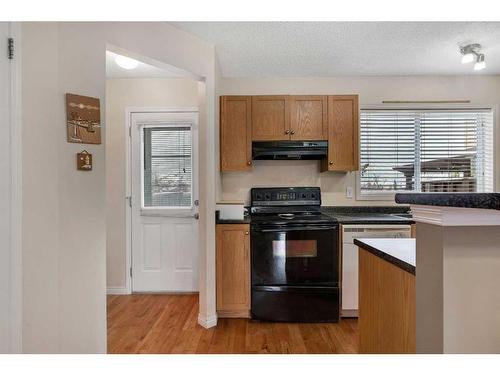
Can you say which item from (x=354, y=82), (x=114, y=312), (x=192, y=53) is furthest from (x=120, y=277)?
(x=354, y=82)

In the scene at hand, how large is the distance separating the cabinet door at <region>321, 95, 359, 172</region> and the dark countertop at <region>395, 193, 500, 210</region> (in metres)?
2.28

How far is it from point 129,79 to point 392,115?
9.85 feet

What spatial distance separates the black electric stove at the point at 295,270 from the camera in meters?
2.58

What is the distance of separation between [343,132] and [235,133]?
109 centimetres

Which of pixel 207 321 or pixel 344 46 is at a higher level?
pixel 344 46

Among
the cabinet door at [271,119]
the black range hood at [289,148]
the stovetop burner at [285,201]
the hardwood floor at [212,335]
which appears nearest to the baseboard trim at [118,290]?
the hardwood floor at [212,335]

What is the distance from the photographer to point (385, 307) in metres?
1.18

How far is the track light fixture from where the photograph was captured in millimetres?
2496

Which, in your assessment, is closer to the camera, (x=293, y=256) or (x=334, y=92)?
(x=293, y=256)

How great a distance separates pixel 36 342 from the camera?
4.85ft

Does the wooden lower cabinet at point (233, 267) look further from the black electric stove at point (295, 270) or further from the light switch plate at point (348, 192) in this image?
the light switch plate at point (348, 192)

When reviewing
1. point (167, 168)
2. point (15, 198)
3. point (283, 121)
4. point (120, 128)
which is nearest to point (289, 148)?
point (283, 121)

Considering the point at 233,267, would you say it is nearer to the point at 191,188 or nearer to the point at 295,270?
the point at 295,270

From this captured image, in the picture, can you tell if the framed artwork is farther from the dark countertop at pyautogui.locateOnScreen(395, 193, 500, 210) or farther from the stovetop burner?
the stovetop burner
